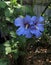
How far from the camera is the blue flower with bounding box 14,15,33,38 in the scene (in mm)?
1437

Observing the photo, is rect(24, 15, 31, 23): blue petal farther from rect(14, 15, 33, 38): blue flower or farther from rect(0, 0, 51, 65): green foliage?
rect(0, 0, 51, 65): green foliage

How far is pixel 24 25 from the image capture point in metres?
1.48

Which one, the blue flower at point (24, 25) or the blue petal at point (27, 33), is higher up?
the blue flower at point (24, 25)

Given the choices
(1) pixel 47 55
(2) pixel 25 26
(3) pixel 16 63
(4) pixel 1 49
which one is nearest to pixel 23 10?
(2) pixel 25 26

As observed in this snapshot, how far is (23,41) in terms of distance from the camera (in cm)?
149

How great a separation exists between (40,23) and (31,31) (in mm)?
106

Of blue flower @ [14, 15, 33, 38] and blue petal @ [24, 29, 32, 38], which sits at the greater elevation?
blue flower @ [14, 15, 33, 38]

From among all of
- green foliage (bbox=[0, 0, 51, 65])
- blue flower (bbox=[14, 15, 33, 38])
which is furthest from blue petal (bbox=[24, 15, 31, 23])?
green foliage (bbox=[0, 0, 51, 65])

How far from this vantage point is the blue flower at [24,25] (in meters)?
1.44

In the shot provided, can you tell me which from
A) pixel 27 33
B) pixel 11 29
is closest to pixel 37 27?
pixel 27 33

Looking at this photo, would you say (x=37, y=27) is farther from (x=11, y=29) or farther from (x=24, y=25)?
(x=11, y=29)

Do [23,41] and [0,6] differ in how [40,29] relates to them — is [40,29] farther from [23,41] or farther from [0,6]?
[0,6]

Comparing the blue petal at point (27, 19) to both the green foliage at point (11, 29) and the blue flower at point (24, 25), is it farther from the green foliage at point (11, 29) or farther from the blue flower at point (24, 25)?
the green foliage at point (11, 29)

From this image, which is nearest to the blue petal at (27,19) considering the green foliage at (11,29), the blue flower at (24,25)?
the blue flower at (24,25)
